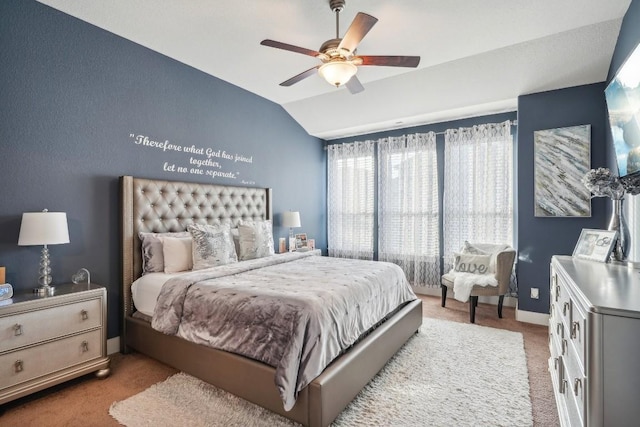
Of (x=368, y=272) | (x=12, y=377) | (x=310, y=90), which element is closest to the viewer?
(x=12, y=377)

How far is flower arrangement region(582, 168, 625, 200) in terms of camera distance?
1972mm

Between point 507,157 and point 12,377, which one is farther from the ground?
point 507,157

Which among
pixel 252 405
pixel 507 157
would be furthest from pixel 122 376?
pixel 507 157

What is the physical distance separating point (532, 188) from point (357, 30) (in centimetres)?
281

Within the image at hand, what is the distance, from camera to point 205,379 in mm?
2160

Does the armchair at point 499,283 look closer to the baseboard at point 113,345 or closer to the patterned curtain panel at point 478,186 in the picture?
the patterned curtain panel at point 478,186

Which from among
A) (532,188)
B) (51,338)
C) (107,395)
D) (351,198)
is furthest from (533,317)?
(51,338)

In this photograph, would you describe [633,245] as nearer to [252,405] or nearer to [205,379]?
[252,405]

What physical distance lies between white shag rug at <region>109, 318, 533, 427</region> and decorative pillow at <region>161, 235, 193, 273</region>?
0.92 metres

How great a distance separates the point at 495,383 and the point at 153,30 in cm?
403

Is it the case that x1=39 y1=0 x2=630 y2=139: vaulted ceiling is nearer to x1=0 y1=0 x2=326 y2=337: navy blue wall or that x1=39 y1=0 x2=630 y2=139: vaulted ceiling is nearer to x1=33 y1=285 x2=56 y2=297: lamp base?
x1=0 y1=0 x2=326 y2=337: navy blue wall

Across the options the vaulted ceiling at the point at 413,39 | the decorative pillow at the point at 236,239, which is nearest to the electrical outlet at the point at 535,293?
the vaulted ceiling at the point at 413,39

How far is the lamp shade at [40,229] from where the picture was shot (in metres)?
2.09

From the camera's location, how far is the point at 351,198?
541cm
